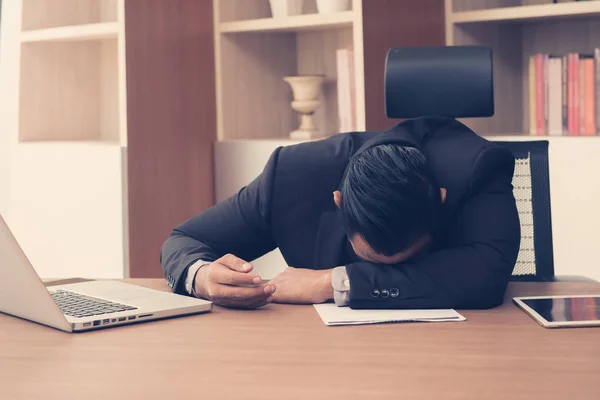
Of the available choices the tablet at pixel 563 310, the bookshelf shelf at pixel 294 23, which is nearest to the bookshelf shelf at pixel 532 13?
the bookshelf shelf at pixel 294 23

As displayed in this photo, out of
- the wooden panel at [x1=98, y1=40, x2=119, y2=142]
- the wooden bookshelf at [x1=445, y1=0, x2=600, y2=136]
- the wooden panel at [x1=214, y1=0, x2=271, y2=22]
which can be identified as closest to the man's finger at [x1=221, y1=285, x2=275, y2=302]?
the wooden bookshelf at [x1=445, y1=0, x2=600, y2=136]

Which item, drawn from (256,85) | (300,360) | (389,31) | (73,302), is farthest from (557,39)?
(300,360)

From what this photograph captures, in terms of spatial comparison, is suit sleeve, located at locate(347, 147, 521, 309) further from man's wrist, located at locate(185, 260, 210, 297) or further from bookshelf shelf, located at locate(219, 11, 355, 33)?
bookshelf shelf, located at locate(219, 11, 355, 33)

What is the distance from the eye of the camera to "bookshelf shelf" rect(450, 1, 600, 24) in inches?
118

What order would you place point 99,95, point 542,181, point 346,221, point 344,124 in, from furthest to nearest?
point 99,95
point 344,124
point 542,181
point 346,221

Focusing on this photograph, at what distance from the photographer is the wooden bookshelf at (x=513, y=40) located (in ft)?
10.7

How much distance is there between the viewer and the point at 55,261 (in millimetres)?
3492

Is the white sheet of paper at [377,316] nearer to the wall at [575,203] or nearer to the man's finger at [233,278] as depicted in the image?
the man's finger at [233,278]

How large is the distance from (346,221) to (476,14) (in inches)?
70.2

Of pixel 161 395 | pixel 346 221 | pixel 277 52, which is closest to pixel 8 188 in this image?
pixel 277 52

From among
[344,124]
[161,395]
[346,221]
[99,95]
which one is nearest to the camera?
[161,395]

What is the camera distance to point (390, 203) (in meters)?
1.52

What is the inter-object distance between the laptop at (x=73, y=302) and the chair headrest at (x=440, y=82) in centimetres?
70

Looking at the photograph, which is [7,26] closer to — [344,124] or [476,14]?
[344,124]
